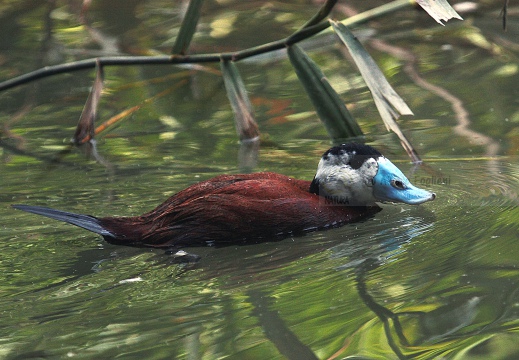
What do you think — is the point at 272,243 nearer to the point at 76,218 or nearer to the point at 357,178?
the point at 357,178

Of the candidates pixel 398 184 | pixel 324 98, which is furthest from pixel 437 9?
pixel 324 98

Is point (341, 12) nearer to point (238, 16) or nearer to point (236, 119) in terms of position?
point (238, 16)

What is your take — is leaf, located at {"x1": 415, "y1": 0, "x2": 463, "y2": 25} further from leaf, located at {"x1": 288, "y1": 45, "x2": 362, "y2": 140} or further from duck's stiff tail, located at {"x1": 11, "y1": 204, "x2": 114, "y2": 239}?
duck's stiff tail, located at {"x1": 11, "y1": 204, "x2": 114, "y2": 239}

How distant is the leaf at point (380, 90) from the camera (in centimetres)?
515

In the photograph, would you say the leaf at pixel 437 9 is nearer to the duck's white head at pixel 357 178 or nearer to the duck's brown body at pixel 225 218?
the duck's white head at pixel 357 178

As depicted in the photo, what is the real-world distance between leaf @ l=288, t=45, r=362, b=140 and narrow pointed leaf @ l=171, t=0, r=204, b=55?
706 millimetres

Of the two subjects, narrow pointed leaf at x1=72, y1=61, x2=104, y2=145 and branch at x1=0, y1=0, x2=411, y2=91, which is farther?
narrow pointed leaf at x1=72, y1=61, x2=104, y2=145

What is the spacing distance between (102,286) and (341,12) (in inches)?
193

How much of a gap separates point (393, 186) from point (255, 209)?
82 centimetres

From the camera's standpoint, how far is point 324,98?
19.5 feet

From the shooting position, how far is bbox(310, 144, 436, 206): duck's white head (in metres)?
5.31

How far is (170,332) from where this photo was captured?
151 inches

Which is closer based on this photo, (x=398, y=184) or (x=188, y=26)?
(x=398, y=184)

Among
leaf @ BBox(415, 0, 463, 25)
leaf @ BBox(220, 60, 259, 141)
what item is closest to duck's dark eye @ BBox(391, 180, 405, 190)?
leaf @ BBox(415, 0, 463, 25)
